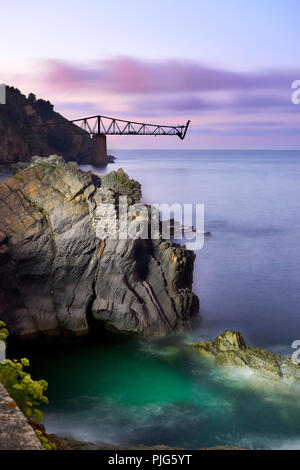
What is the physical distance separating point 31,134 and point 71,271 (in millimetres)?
54635

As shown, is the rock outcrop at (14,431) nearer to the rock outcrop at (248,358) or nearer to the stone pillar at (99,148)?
the rock outcrop at (248,358)

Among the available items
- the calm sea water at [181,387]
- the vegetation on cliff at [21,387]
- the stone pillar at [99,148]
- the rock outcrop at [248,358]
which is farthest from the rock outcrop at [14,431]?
the stone pillar at [99,148]

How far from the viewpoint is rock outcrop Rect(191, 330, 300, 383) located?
928 inches

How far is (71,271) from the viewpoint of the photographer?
28688 millimetres

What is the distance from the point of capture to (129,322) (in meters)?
27.8

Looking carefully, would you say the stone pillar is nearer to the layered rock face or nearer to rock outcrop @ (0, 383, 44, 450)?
Answer: the layered rock face

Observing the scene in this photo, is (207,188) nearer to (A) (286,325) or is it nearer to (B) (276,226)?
(B) (276,226)

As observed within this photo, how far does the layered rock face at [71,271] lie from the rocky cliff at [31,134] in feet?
106

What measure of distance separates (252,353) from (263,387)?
208cm

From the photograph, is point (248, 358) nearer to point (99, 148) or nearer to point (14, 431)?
point (14, 431)

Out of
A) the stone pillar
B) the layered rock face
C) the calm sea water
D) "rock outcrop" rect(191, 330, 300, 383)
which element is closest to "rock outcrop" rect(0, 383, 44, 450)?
the calm sea water

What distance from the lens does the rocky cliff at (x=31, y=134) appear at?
67938 millimetres

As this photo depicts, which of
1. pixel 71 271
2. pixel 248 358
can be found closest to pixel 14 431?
pixel 248 358

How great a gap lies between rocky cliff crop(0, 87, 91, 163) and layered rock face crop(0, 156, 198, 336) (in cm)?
3218
